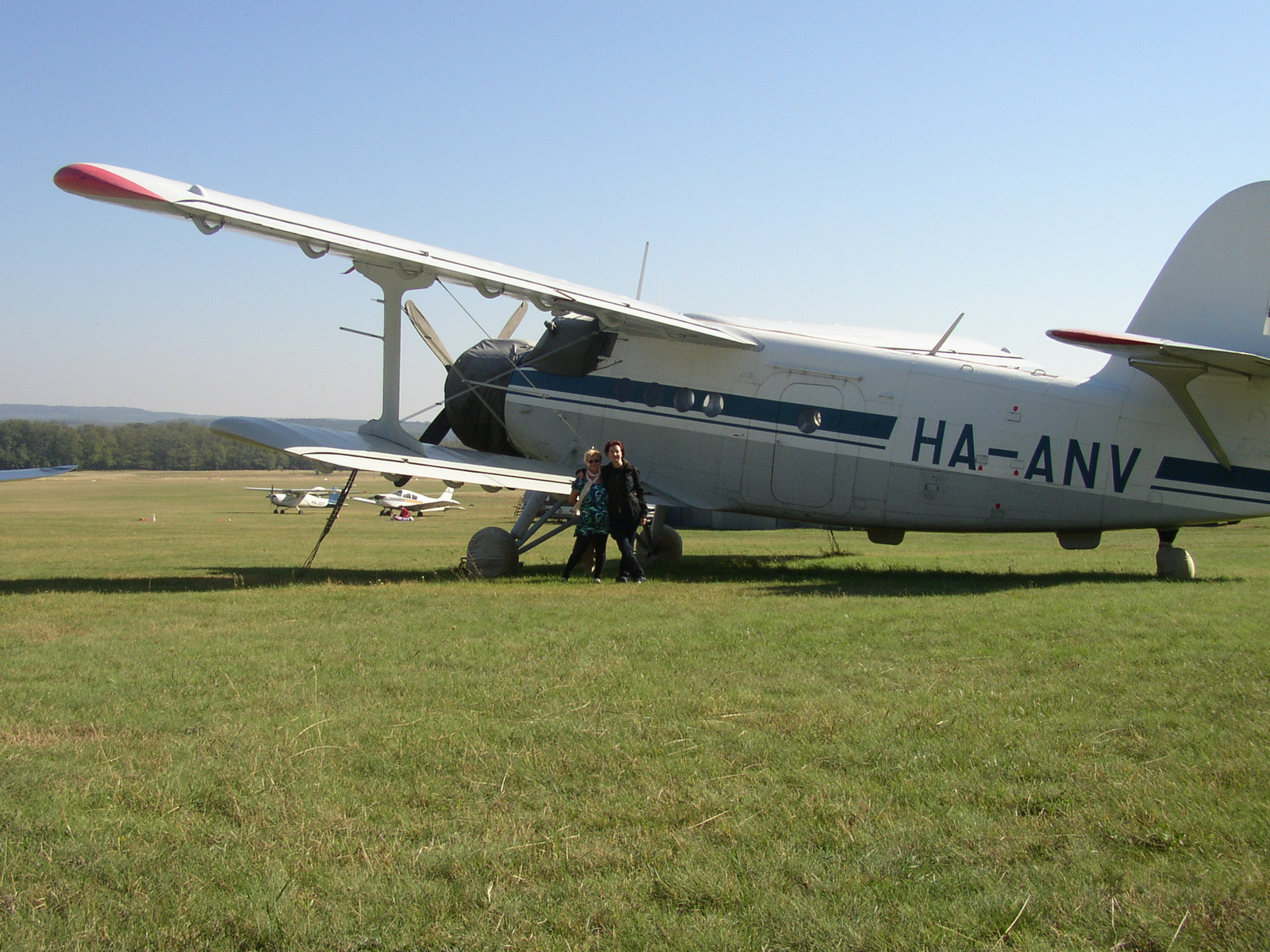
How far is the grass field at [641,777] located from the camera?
3559 mm

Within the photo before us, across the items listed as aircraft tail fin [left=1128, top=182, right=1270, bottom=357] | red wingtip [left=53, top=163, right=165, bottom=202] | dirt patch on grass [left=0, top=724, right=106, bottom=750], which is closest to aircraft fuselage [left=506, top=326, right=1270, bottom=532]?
aircraft tail fin [left=1128, top=182, right=1270, bottom=357]

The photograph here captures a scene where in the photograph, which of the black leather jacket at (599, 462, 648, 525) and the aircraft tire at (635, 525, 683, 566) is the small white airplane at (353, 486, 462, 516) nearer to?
the aircraft tire at (635, 525, 683, 566)

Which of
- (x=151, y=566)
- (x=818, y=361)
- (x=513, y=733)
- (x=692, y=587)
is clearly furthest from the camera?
(x=151, y=566)

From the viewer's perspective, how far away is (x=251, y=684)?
6.87 m

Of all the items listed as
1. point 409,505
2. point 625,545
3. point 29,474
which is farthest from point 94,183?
point 409,505

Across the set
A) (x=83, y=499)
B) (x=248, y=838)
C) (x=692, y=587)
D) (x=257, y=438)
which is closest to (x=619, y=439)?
(x=692, y=587)

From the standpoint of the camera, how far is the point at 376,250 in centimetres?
1306

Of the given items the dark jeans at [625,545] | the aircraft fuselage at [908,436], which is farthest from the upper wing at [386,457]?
the aircraft fuselage at [908,436]

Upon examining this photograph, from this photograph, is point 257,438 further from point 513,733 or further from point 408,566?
point 513,733

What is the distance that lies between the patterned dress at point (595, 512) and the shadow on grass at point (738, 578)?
0.90m

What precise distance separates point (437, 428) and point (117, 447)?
6020 inches

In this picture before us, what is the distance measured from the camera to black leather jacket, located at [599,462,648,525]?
13.6 metres

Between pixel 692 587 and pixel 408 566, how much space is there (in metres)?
5.88

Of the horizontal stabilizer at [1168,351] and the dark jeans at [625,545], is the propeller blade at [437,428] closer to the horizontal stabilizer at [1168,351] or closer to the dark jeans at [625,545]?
the dark jeans at [625,545]
